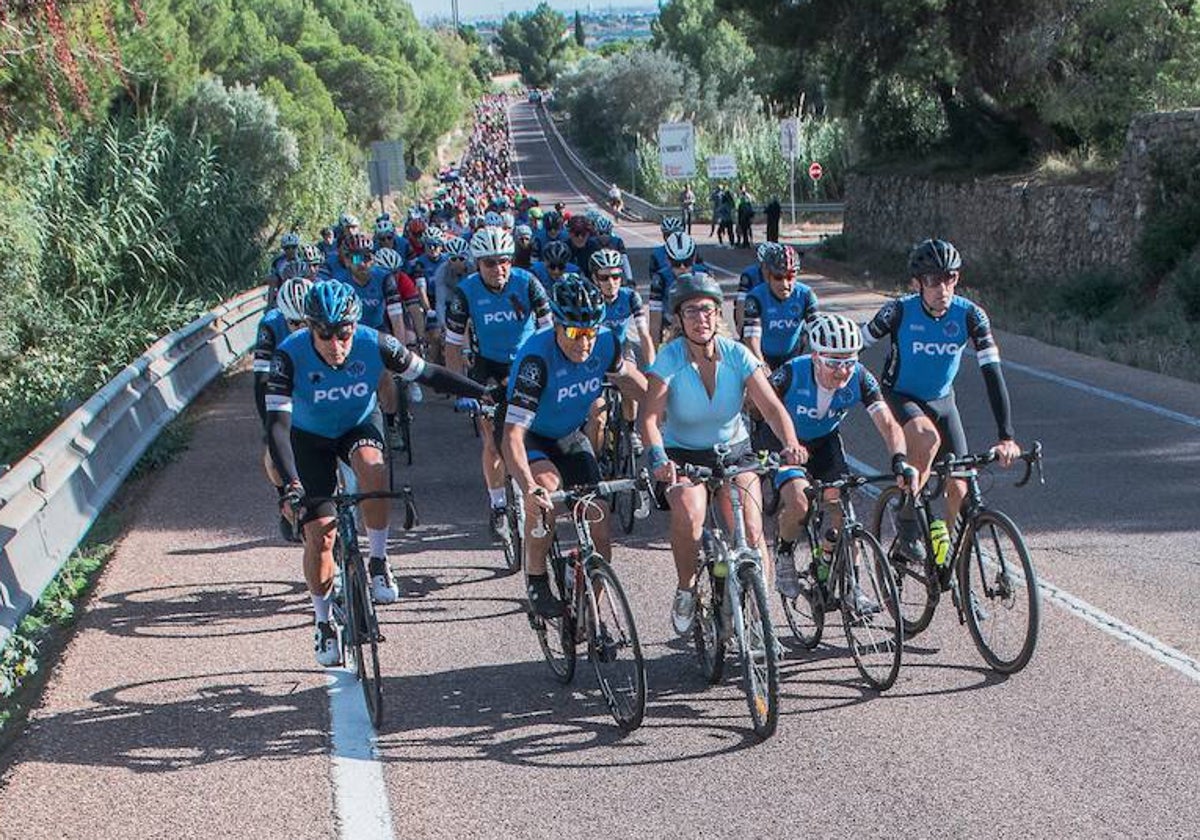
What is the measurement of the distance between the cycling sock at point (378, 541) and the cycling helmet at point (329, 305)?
121 centimetres

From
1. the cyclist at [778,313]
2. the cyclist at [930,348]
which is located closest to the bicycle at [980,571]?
the cyclist at [930,348]

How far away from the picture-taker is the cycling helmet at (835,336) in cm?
789

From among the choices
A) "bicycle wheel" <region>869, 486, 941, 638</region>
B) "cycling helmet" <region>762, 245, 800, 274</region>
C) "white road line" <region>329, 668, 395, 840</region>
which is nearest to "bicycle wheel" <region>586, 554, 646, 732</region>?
"white road line" <region>329, 668, 395, 840</region>

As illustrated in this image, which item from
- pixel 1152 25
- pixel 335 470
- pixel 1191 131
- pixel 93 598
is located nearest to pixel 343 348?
pixel 335 470

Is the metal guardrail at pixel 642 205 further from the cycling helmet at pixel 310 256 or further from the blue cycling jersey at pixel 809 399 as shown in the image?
the blue cycling jersey at pixel 809 399

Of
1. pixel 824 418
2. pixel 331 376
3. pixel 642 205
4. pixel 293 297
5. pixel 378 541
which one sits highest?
pixel 293 297

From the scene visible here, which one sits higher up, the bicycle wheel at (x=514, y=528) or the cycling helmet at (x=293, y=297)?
the cycling helmet at (x=293, y=297)

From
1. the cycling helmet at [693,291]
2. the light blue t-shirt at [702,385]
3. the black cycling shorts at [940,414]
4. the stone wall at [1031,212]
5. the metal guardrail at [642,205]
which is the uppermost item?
the cycling helmet at [693,291]

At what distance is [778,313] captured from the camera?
11922 mm

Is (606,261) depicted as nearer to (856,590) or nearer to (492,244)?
(492,244)

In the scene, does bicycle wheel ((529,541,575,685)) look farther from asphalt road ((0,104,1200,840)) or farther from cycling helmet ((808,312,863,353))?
cycling helmet ((808,312,863,353))

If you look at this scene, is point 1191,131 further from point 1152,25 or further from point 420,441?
point 420,441

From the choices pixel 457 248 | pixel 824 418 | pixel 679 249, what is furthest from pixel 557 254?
pixel 824 418

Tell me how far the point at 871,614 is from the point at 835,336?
4.78 ft
